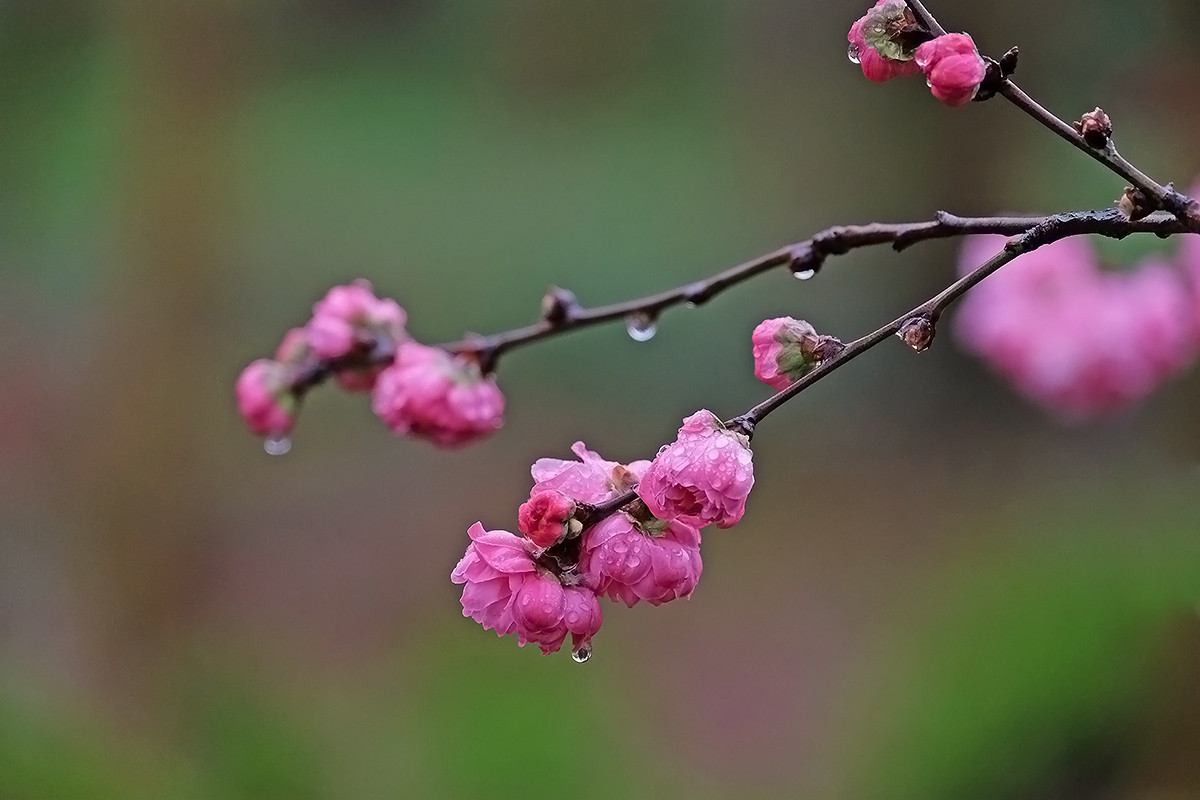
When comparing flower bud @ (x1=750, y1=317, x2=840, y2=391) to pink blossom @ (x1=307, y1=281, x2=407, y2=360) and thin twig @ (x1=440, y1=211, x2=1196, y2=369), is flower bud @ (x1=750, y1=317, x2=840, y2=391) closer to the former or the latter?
thin twig @ (x1=440, y1=211, x2=1196, y2=369)

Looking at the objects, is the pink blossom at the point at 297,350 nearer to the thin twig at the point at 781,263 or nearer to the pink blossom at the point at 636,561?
the thin twig at the point at 781,263

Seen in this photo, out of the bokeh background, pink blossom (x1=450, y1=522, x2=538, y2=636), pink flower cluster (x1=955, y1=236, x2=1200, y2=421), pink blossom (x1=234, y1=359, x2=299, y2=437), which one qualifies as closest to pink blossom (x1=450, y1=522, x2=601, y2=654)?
pink blossom (x1=450, y1=522, x2=538, y2=636)

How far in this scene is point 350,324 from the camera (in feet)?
1.84

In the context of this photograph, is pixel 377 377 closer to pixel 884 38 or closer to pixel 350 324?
pixel 350 324

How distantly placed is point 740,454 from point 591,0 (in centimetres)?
227

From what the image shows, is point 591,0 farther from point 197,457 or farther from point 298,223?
point 197,457

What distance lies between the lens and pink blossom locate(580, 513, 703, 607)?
385 mm

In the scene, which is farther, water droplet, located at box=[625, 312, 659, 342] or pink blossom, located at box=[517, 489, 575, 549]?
water droplet, located at box=[625, 312, 659, 342]

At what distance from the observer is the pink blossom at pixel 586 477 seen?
40cm

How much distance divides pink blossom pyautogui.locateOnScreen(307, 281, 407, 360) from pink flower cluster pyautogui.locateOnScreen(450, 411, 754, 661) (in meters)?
0.19

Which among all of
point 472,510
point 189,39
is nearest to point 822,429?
point 472,510

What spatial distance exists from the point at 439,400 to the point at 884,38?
271 millimetres

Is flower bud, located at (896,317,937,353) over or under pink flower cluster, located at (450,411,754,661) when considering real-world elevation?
over

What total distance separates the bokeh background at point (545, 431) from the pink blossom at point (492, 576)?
88 cm
